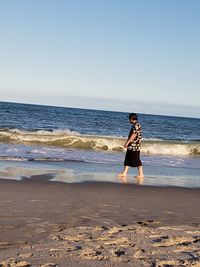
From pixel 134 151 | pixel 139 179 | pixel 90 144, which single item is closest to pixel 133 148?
pixel 134 151

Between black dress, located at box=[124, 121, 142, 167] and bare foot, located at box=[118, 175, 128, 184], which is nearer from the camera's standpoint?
bare foot, located at box=[118, 175, 128, 184]

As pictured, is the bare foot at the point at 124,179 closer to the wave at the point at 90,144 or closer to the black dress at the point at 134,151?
the black dress at the point at 134,151

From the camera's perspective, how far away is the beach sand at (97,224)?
159 inches

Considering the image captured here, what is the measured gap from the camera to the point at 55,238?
4.77 meters

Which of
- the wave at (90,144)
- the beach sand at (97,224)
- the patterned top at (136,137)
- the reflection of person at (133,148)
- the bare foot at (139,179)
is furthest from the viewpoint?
the wave at (90,144)

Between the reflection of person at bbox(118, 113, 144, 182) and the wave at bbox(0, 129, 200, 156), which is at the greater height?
the reflection of person at bbox(118, 113, 144, 182)

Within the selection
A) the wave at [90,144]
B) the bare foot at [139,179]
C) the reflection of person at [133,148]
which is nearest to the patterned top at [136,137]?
the reflection of person at [133,148]

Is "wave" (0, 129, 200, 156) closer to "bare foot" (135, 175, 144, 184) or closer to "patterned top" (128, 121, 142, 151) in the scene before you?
"patterned top" (128, 121, 142, 151)

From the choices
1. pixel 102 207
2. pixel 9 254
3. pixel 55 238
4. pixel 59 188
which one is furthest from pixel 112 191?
pixel 9 254

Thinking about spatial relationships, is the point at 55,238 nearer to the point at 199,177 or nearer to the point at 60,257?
the point at 60,257

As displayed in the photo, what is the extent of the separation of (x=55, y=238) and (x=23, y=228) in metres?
0.65

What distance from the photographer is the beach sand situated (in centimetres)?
404

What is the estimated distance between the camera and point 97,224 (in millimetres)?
5598

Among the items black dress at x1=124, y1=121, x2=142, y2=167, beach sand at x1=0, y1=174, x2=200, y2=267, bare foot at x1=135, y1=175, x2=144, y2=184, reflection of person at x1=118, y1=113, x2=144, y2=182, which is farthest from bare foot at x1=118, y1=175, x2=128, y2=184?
beach sand at x1=0, y1=174, x2=200, y2=267
